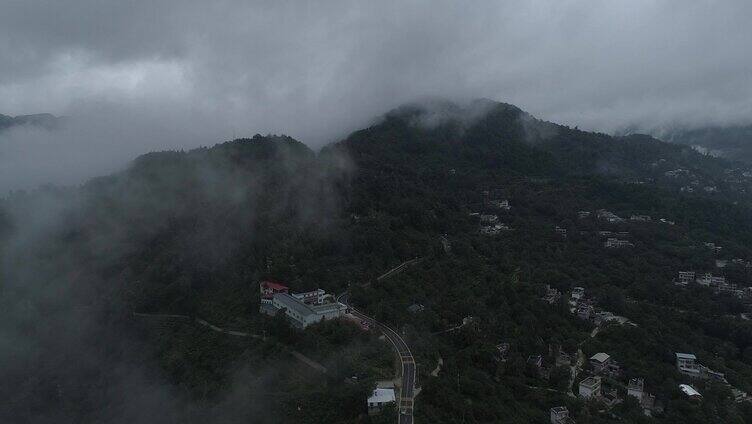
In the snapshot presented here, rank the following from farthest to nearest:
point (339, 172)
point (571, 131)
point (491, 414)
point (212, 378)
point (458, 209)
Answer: point (571, 131), point (458, 209), point (339, 172), point (212, 378), point (491, 414)

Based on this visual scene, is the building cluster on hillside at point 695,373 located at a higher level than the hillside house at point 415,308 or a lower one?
lower

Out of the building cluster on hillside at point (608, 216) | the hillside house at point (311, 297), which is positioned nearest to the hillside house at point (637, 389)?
the hillside house at point (311, 297)

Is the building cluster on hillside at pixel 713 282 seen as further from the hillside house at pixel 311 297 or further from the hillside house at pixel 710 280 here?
the hillside house at pixel 311 297

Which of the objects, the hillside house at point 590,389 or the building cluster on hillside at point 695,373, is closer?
the hillside house at point 590,389

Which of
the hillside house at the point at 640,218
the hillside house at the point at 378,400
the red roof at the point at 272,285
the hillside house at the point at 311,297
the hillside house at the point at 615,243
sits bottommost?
the hillside house at the point at 378,400

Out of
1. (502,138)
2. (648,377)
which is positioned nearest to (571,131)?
(502,138)

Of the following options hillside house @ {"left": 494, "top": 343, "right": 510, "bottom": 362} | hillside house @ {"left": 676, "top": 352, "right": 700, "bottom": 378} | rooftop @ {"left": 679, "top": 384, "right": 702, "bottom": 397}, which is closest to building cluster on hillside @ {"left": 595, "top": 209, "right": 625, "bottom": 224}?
hillside house @ {"left": 676, "top": 352, "right": 700, "bottom": 378}

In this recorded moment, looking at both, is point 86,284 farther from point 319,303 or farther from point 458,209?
point 458,209
